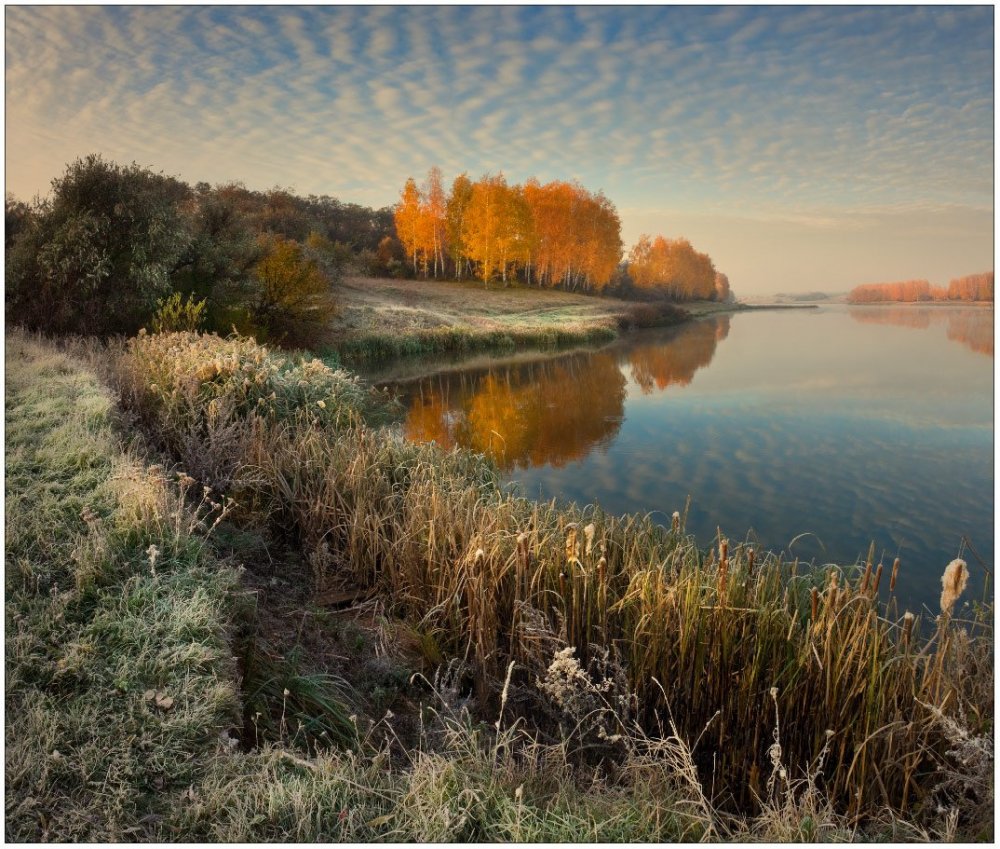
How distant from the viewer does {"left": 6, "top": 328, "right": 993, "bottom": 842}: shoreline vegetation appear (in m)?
2.59

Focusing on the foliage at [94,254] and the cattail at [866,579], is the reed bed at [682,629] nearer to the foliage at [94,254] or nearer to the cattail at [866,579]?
the cattail at [866,579]

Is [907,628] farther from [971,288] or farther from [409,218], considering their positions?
[409,218]

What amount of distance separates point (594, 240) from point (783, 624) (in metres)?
41.2

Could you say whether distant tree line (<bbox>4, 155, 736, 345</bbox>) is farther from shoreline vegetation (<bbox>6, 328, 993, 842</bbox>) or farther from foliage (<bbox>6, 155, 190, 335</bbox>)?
shoreline vegetation (<bbox>6, 328, 993, 842</bbox>)

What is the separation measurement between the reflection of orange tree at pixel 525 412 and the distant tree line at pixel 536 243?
19.0 meters

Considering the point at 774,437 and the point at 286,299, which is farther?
the point at 286,299

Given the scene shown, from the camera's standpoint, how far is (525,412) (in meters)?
13.9


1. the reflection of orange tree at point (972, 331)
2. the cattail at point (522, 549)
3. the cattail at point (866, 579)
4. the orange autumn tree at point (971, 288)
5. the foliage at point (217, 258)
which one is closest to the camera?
the cattail at point (866, 579)

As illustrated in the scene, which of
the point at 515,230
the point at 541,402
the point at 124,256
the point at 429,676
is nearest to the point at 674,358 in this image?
the point at 541,402

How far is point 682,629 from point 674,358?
757 inches

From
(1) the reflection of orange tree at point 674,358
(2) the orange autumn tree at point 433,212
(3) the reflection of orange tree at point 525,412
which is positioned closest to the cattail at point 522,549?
(3) the reflection of orange tree at point 525,412

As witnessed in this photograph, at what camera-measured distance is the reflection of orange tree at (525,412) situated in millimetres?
10992

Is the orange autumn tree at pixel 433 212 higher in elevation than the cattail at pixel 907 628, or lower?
higher

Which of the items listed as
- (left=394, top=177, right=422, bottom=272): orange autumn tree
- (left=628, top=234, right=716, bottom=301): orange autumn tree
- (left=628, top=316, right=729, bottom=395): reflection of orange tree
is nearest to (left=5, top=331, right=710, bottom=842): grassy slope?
(left=628, top=316, right=729, bottom=395): reflection of orange tree
